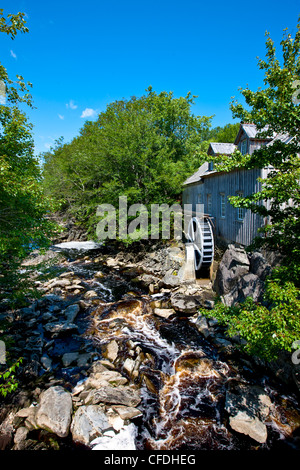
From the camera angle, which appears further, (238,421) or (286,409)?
(286,409)

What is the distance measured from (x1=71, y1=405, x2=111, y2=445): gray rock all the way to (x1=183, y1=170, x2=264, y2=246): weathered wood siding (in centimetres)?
761

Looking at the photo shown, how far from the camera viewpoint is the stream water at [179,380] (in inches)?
172

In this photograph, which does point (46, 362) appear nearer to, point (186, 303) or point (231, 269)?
point (186, 303)

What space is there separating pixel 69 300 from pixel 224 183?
30.7 feet

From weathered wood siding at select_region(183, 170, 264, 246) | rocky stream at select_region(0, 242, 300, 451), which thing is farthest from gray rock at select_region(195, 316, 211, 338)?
weathered wood siding at select_region(183, 170, 264, 246)

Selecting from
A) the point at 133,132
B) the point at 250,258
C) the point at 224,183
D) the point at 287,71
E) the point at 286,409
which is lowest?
Answer: the point at 286,409

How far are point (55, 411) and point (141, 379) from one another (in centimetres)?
208

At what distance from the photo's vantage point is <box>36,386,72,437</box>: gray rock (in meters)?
4.36

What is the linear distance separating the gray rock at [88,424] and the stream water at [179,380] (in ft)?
2.53

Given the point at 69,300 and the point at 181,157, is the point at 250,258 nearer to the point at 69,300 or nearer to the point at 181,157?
the point at 69,300

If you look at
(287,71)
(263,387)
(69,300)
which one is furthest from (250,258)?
(69,300)

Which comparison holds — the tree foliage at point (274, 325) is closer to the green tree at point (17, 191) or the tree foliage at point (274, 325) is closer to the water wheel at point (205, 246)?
the green tree at point (17, 191)

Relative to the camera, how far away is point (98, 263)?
49.2ft

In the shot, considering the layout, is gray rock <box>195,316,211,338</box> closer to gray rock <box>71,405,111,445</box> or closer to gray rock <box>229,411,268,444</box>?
gray rock <box>229,411,268,444</box>
